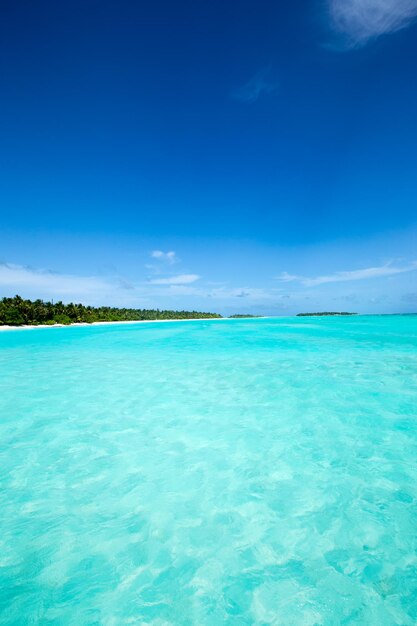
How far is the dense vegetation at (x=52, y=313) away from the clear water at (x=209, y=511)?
131ft

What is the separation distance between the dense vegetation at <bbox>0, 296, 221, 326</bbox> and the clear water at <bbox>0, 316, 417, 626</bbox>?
40.0 meters

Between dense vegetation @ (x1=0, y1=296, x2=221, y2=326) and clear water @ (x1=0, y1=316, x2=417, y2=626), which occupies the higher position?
dense vegetation @ (x1=0, y1=296, x2=221, y2=326)

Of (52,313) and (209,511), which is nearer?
(209,511)

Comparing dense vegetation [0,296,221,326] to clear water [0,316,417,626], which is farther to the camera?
dense vegetation [0,296,221,326]

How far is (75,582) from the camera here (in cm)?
258

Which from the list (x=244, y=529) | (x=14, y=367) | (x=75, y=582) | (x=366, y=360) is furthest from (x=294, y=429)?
(x=14, y=367)

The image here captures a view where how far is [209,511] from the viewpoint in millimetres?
3498

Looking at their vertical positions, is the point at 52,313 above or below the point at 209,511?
above

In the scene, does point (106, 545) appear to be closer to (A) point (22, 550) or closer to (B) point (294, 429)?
(A) point (22, 550)

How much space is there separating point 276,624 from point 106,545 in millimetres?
1700

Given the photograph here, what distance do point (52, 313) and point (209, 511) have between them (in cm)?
5126

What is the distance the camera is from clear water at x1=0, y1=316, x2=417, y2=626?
239 cm

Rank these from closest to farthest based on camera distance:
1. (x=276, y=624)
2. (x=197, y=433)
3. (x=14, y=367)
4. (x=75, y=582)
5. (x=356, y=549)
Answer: (x=276, y=624)
(x=75, y=582)
(x=356, y=549)
(x=197, y=433)
(x=14, y=367)

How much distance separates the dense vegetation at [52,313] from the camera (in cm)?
4103
